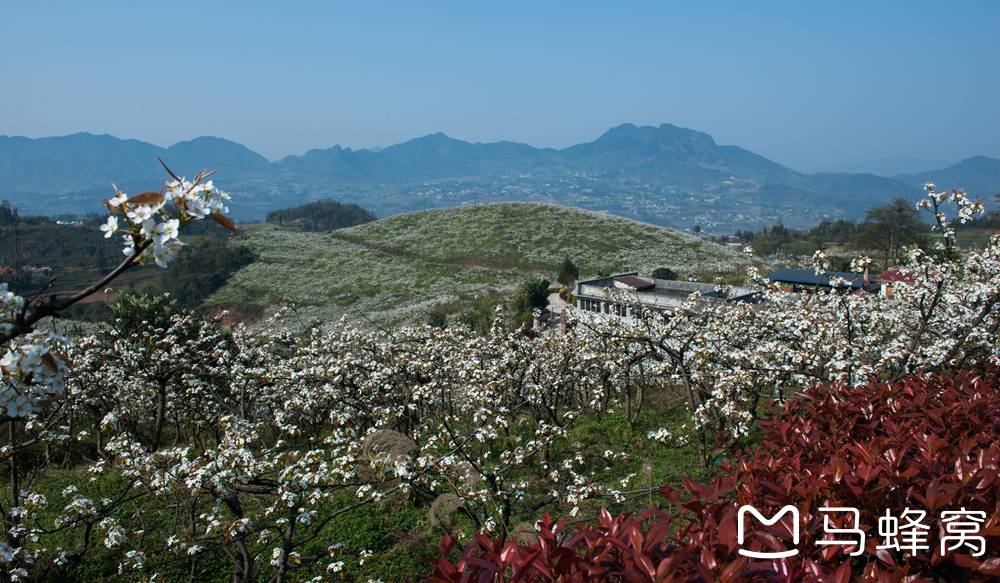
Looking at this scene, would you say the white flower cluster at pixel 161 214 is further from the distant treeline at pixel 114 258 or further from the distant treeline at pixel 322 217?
the distant treeline at pixel 322 217

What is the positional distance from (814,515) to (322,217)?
383 ft

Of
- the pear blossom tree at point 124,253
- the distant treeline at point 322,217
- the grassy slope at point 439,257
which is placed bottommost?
the grassy slope at point 439,257

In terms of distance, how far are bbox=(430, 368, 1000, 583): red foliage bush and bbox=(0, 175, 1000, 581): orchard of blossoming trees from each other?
159 centimetres

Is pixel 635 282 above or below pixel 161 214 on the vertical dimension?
below

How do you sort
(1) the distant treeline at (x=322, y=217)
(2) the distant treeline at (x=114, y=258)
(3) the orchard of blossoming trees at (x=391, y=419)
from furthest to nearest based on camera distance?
(1) the distant treeline at (x=322, y=217) < (2) the distant treeline at (x=114, y=258) < (3) the orchard of blossoming trees at (x=391, y=419)

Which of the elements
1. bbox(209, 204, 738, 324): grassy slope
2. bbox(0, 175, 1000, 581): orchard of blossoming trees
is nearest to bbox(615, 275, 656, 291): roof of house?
bbox(209, 204, 738, 324): grassy slope

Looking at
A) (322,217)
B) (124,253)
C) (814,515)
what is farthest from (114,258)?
(814,515)

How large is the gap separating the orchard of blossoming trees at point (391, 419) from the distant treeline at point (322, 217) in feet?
315

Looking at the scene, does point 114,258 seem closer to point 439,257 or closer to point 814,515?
point 439,257

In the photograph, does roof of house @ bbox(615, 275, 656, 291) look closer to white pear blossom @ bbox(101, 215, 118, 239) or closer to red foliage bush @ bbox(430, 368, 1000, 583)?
red foliage bush @ bbox(430, 368, 1000, 583)

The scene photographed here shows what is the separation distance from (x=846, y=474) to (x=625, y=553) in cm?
185

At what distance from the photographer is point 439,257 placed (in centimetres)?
6481

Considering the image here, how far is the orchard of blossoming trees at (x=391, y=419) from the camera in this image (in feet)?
20.0

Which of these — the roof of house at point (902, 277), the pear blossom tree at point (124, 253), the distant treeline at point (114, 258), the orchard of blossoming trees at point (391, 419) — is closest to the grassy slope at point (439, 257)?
the distant treeline at point (114, 258)
